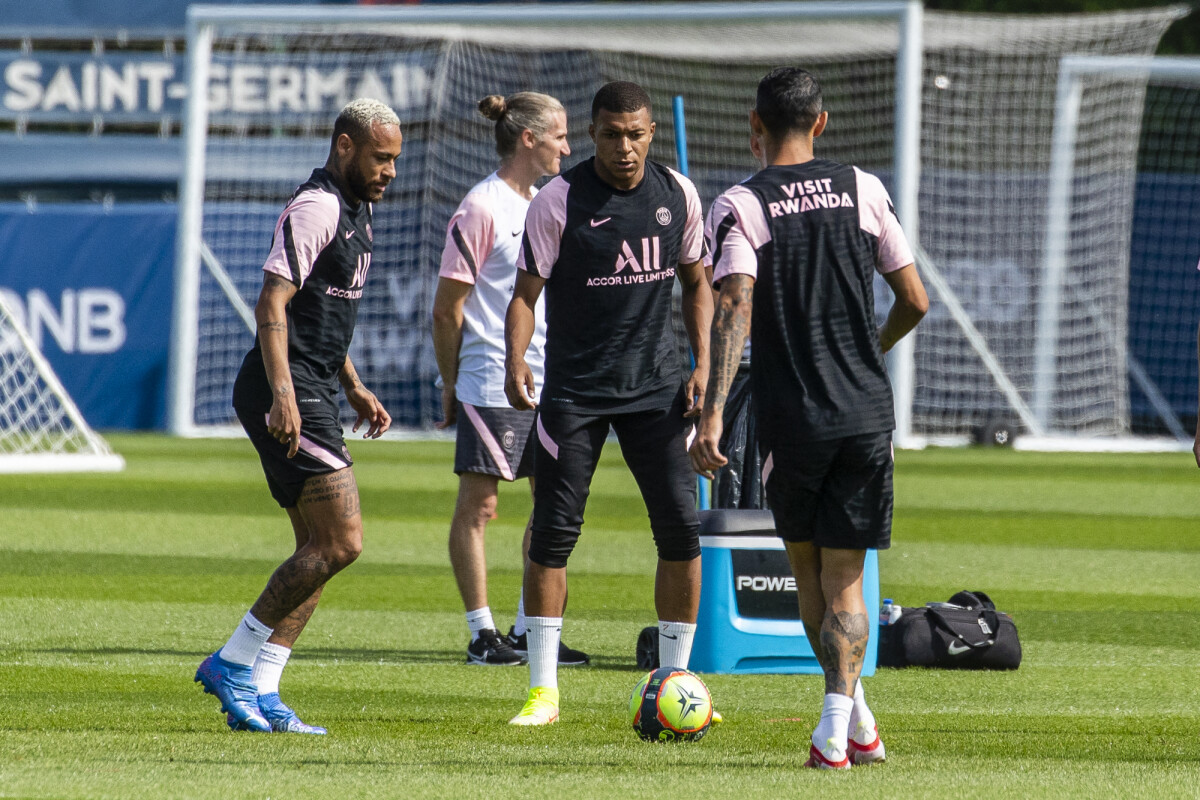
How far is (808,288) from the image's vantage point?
15.5ft

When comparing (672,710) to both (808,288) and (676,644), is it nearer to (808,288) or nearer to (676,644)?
(676,644)

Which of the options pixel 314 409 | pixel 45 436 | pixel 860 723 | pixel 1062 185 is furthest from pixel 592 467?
pixel 1062 185

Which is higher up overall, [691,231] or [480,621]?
[691,231]

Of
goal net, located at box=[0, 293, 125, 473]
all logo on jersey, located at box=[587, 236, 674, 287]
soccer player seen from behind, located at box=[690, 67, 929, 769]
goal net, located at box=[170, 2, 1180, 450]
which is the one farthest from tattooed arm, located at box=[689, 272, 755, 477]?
goal net, located at box=[170, 2, 1180, 450]

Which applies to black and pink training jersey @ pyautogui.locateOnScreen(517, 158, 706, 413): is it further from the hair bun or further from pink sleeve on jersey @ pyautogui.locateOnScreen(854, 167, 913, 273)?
the hair bun

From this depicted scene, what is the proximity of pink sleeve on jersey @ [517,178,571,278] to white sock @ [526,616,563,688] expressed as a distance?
3.60 feet

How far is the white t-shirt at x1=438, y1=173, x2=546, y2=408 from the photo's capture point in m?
6.92

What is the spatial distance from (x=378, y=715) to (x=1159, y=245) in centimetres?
2029

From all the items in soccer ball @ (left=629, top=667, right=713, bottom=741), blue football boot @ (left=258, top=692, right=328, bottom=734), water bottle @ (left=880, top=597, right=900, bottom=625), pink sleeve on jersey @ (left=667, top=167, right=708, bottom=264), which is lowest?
blue football boot @ (left=258, top=692, right=328, bottom=734)

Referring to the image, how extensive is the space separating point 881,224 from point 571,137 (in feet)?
60.7

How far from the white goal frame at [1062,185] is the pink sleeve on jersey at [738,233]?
1548 cm

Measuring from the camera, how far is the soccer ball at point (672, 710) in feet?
16.7

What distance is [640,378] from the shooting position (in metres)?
5.42

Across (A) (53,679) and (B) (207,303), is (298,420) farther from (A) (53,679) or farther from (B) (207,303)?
(B) (207,303)
